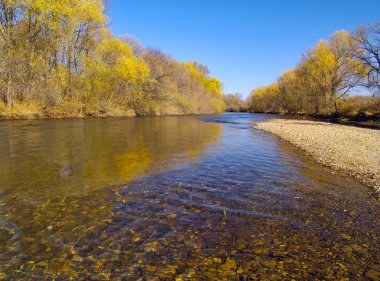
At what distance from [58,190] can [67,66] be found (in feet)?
121

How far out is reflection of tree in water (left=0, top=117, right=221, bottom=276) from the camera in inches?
184

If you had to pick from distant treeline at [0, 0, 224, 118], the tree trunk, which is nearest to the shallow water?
the tree trunk

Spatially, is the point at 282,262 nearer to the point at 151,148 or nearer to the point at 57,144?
the point at 151,148

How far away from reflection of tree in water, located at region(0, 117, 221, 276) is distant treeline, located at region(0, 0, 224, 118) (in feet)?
69.2

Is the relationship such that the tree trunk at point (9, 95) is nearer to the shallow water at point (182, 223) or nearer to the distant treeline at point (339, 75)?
the shallow water at point (182, 223)

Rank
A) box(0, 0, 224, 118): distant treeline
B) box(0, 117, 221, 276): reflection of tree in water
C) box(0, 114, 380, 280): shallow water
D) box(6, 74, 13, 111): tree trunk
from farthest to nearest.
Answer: box(0, 0, 224, 118): distant treeline → box(6, 74, 13, 111): tree trunk → box(0, 117, 221, 276): reflection of tree in water → box(0, 114, 380, 280): shallow water

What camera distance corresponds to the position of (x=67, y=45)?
38.8 metres

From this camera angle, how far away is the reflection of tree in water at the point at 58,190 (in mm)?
4676

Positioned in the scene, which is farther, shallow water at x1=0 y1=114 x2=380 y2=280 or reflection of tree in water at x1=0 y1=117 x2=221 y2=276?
reflection of tree in water at x1=0 y1=117 x2=221 y2=276

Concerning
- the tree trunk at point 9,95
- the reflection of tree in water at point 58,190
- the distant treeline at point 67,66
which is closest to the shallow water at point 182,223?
the reflection of tree in water at point 58,190

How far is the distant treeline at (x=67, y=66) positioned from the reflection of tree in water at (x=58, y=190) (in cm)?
2110

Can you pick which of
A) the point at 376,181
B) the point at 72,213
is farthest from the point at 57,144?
the point at 376,181

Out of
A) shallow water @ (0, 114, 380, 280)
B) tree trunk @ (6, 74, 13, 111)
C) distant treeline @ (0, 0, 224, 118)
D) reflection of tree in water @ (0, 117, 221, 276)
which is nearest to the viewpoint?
shallow water @ (0, 114, 380, 280)

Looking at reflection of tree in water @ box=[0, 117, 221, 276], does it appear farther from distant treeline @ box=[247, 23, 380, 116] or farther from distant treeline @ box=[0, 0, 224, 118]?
distant treeline @ box=[247, 23, 380, 116]
